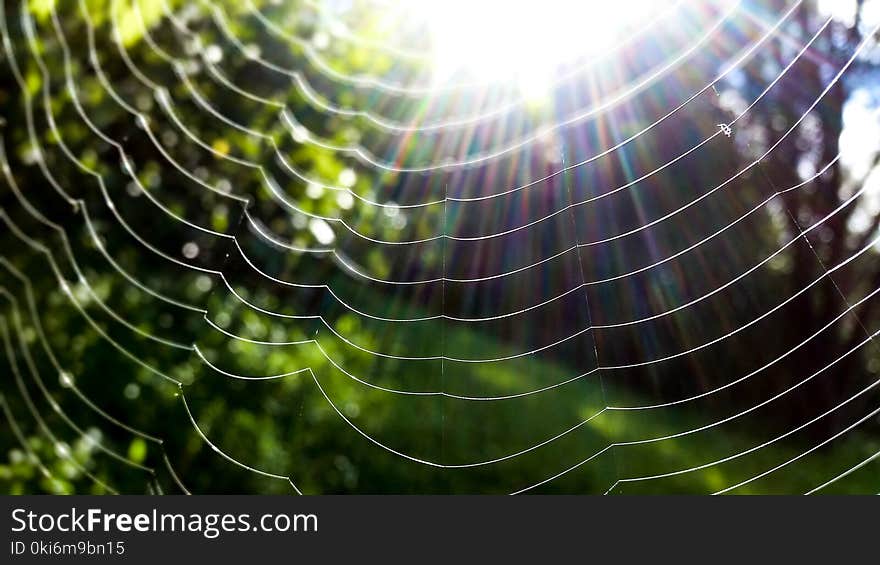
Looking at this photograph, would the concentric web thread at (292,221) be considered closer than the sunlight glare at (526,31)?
No

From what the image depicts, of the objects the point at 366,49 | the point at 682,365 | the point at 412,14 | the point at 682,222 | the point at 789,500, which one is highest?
the point at 682,222

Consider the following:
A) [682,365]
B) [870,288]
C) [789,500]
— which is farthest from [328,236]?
[870,288]

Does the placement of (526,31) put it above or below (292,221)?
below

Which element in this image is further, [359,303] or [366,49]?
[359,303]

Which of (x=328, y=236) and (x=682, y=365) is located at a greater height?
(x=682, y=365)

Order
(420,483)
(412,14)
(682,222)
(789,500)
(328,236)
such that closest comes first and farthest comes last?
(789,500), (412,14), (328,236), (420,483), (682,222)

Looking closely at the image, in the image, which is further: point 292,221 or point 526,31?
point 292,221

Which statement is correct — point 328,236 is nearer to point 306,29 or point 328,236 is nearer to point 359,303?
point 306,29

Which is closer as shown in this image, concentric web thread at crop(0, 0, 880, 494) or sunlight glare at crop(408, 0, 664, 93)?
sunlight glare at crop(408, 0, 664, 93)

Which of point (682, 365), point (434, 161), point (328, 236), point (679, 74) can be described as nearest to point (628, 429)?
point (682, 365)

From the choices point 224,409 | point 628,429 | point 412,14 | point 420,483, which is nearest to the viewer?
point 412,14
